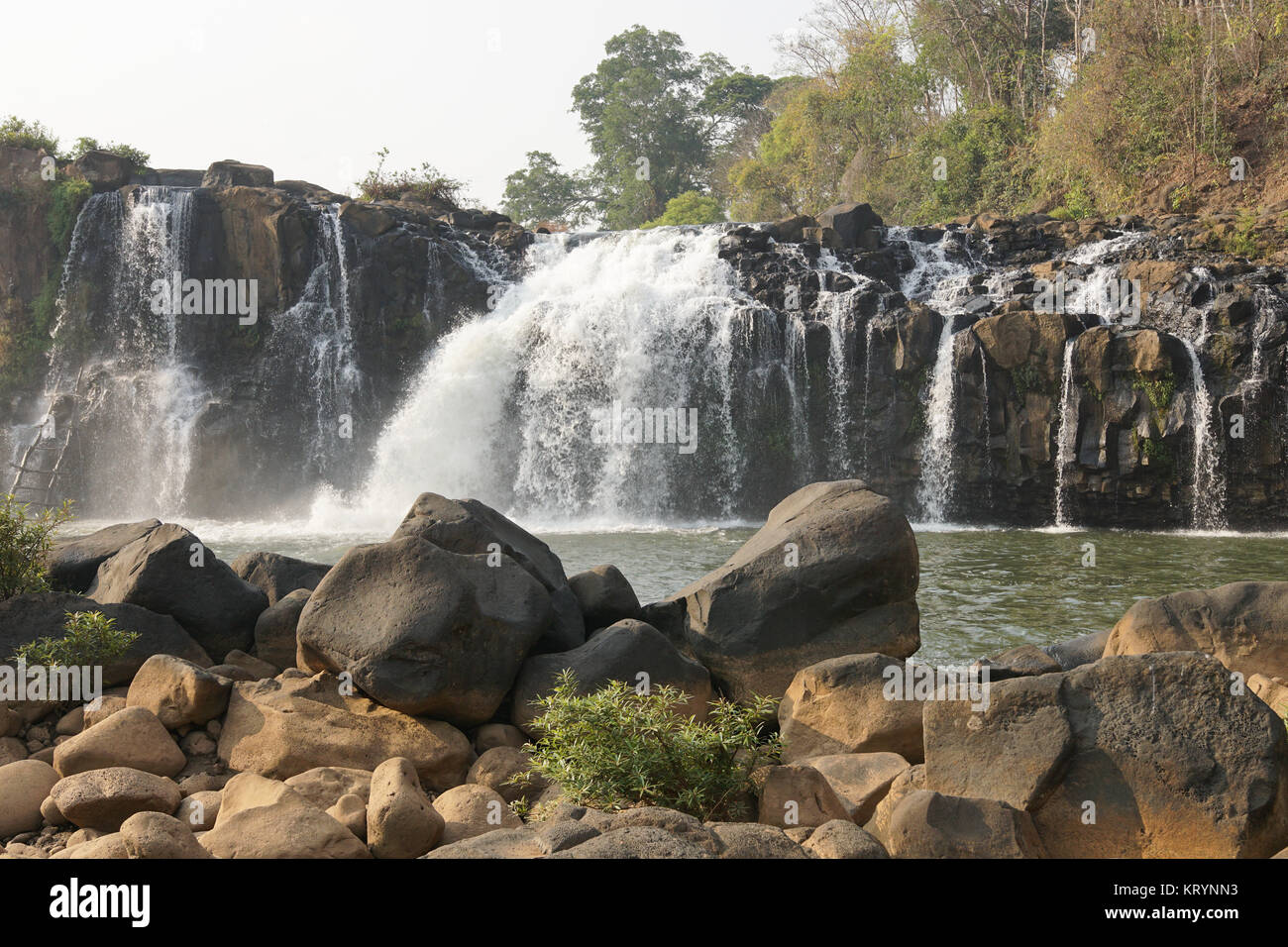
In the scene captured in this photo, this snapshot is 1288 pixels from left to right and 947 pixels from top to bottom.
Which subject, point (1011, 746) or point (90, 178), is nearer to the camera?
point (1011, 746)

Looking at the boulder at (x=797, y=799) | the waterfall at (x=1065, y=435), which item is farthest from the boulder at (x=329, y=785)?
the waterfall at (x=1065, y=435)

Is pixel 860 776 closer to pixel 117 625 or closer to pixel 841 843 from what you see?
pixel 841 843

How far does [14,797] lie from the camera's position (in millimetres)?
5867

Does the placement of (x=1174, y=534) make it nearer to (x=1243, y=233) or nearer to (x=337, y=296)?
(x=1243, y=233)

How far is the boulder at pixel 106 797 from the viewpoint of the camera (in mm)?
5684

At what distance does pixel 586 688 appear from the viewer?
745 centimetres

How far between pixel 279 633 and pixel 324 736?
2.01 m

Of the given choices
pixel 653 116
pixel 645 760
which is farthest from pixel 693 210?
pixel 645 760

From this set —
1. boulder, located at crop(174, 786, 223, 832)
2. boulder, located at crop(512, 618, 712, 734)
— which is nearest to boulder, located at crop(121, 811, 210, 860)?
boulder, located at crop(174, 786, 223, 832)

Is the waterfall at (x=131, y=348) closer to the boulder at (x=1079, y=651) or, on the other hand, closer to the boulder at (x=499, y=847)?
the boulder at (x=1079, y=651)

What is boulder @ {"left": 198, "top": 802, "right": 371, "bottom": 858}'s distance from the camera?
16.7ft

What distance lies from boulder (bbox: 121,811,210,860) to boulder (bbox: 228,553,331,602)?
484cm
